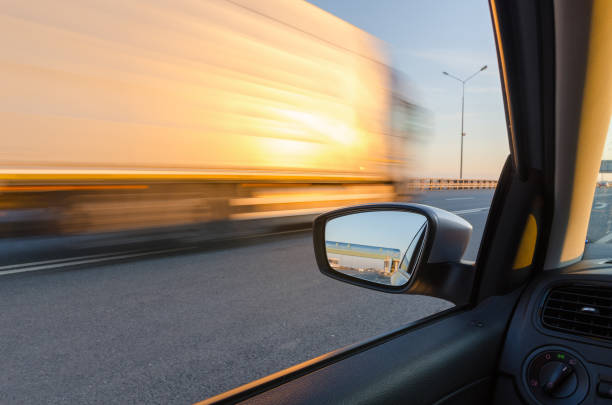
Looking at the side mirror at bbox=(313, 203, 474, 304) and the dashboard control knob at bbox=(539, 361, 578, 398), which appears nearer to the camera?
the dashboard control knob at bbox=(539, 361, 578, 398)

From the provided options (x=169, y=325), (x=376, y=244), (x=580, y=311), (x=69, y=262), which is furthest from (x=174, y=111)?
(x=580, y=311)

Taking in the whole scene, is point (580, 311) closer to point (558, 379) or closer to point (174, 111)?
point (558, 379)

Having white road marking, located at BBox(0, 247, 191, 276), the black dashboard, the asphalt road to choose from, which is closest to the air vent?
the black dashboard

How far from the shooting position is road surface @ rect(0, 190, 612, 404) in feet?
8.59

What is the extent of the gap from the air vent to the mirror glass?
435mm

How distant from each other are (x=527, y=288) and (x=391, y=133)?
30.0 ft

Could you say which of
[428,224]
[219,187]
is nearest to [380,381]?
[428,224]

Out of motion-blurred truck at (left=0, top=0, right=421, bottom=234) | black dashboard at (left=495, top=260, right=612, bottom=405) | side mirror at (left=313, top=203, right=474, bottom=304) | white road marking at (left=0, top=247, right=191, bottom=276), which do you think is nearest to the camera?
black dashboard at (left=495, top=260, right=612, bottom=405)

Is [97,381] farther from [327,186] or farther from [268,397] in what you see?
[327,186]

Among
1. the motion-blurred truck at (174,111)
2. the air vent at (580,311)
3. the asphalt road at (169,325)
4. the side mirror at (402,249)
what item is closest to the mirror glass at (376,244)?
the side mirror at (402,249)

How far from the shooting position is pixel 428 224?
1.48m

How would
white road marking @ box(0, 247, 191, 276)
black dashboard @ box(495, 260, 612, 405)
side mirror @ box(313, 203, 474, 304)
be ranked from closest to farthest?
black dashboard @ box(495, 260, 612, 405) < side mirror @ box(313, 203, 474, 304) < white road marking @ box(0, 247, 191, 276)

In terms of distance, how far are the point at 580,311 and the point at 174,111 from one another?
5.70 metres

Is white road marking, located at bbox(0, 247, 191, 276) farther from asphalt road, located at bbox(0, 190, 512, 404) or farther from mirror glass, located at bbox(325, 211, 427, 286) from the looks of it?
mirror glass, located at bbox(325, 211, 427, 286)
